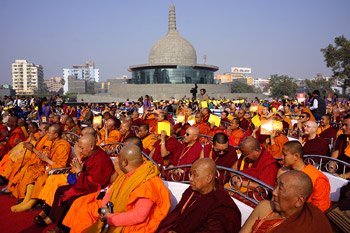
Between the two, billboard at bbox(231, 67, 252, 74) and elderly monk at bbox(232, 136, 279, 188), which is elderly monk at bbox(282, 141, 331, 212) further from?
billboard at bbox(231, 67, 252, 74)

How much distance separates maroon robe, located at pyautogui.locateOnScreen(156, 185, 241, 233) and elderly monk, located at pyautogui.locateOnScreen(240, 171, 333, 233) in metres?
0.29

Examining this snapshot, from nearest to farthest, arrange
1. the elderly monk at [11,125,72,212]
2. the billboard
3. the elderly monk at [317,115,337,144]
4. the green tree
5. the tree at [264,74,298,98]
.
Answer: the elderly monk at [11,125,72,212]
the elderly monk at [317,115,337,144]
the green tree
the tree at [264,74,298,98]
the billboard

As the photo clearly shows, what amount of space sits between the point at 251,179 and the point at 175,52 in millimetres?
56725

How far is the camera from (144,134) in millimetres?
6750

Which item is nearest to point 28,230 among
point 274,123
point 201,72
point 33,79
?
point 274,123

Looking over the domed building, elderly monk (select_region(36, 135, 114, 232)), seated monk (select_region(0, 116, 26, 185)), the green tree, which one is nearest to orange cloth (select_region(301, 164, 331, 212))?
elderly monk (select_region(36, 135, 114, 232))

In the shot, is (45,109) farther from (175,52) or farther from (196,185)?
(175,52)

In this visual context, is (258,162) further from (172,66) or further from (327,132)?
(172,66)

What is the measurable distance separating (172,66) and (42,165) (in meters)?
47.0

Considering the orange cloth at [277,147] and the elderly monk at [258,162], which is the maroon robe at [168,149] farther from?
the orange cloth at [277,147]

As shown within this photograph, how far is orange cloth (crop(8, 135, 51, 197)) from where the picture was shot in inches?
223

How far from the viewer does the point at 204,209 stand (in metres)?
2.86

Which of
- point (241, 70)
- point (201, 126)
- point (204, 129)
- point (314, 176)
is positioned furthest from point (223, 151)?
point (241, 70)

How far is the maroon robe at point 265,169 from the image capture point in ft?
13.4
